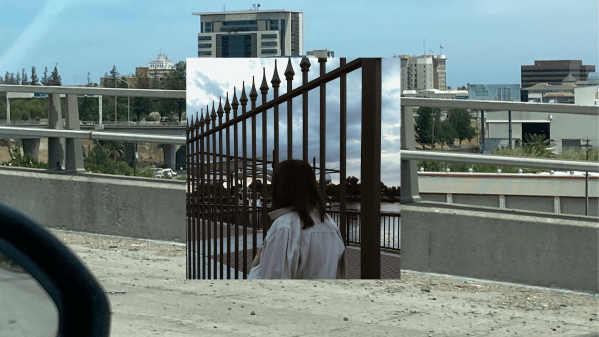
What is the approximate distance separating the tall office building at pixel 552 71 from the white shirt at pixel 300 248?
2.11 metres

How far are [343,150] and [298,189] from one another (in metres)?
0.44

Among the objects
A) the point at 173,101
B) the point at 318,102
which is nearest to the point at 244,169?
the point at 318,102

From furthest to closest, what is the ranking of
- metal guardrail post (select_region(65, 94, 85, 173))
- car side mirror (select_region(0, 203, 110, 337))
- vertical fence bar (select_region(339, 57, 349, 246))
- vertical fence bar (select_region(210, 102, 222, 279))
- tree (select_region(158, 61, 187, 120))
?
metal guardrail post (select_region(65, 94, 85, 173)), tree (select_region(158, 61, 187, 120)), vertical fence bar (select_region(210, 102, 222, 279)), vertical fence bar (select_region(339, 57, 349, 246)), car side mirror (select_region(0, 203, 110, 337))

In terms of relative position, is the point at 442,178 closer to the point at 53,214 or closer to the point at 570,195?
the point at 570,195

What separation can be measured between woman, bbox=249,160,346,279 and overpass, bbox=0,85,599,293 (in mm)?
1193

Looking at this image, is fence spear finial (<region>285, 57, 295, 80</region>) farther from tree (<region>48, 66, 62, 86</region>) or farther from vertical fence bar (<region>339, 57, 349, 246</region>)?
tree (<region>48, 66, 62, 86</region>)

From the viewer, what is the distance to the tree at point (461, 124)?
580 centimetres

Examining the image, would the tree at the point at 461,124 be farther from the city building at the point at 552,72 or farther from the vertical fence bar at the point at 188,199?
the vertical fence bar at the point at 188,199

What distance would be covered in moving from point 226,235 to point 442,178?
2014mm

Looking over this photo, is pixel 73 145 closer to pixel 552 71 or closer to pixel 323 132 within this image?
pixel 323 132

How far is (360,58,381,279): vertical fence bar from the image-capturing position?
15.7 feet

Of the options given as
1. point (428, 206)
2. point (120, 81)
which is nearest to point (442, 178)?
point (428, 206)

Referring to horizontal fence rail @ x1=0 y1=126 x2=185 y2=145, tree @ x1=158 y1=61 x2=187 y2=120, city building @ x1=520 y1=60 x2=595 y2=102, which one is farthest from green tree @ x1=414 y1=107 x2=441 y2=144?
horizontal fence rail @ x1=0 y1=126 x2=185 y2=145
